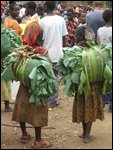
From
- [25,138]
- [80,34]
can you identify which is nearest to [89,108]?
[25,138]

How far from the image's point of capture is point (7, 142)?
208 inches

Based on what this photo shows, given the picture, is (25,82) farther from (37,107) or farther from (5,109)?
(5,109)

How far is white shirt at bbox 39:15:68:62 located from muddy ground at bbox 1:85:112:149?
105cm

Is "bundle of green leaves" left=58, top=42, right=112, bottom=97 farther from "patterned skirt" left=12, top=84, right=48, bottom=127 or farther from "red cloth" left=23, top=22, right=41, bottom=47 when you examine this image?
"red cloth" left=23, top=22, right=41, bottom=47

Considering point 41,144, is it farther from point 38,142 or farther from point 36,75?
point 36,75

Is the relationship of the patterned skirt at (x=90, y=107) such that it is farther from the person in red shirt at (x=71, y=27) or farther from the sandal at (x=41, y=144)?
the person in red shirt at (x=71, y=27)

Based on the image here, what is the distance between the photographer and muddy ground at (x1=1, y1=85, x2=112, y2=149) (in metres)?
5.24

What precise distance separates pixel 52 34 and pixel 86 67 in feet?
6.53

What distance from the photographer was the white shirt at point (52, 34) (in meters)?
6.74

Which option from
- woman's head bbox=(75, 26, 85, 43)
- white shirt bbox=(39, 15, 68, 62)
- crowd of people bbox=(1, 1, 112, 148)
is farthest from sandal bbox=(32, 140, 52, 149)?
white shirt bbox=(39, 15, 68, 62)

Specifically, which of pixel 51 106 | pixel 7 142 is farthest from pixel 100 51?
pixel 51 106

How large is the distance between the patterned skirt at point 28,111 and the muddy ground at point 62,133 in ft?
1.27

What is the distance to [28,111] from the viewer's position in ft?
16.4

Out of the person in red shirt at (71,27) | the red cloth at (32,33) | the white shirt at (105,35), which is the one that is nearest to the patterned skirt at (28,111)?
the red cloth at (32,33)
